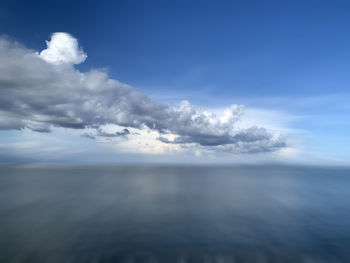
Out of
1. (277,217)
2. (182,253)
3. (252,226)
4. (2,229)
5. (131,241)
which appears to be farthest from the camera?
(277,217)

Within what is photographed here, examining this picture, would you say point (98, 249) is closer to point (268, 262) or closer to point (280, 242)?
point (268, 262)

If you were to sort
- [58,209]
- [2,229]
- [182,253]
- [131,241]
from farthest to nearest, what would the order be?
[58,209] < [2,229] < [131,241] < [182,253]

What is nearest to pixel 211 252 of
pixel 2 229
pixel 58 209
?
pixel 2 229

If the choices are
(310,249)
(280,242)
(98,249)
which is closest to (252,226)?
(280,242)

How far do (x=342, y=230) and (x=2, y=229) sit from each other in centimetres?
3596

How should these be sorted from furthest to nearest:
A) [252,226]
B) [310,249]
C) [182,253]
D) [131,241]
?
[252,226] → [131,241] → [310,249] → [182,253]

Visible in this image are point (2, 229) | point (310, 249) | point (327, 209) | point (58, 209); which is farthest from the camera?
point (327, 209)

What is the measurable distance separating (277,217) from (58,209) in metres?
31.1

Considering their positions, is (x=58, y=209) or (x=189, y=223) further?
(x=58, y=209)

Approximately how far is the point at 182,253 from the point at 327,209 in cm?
3004

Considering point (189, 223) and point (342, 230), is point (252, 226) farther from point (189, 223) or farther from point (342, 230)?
point (342, 230)

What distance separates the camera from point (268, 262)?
48.7 feet

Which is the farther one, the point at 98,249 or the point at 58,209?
the point at 58,209

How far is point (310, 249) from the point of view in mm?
17094
